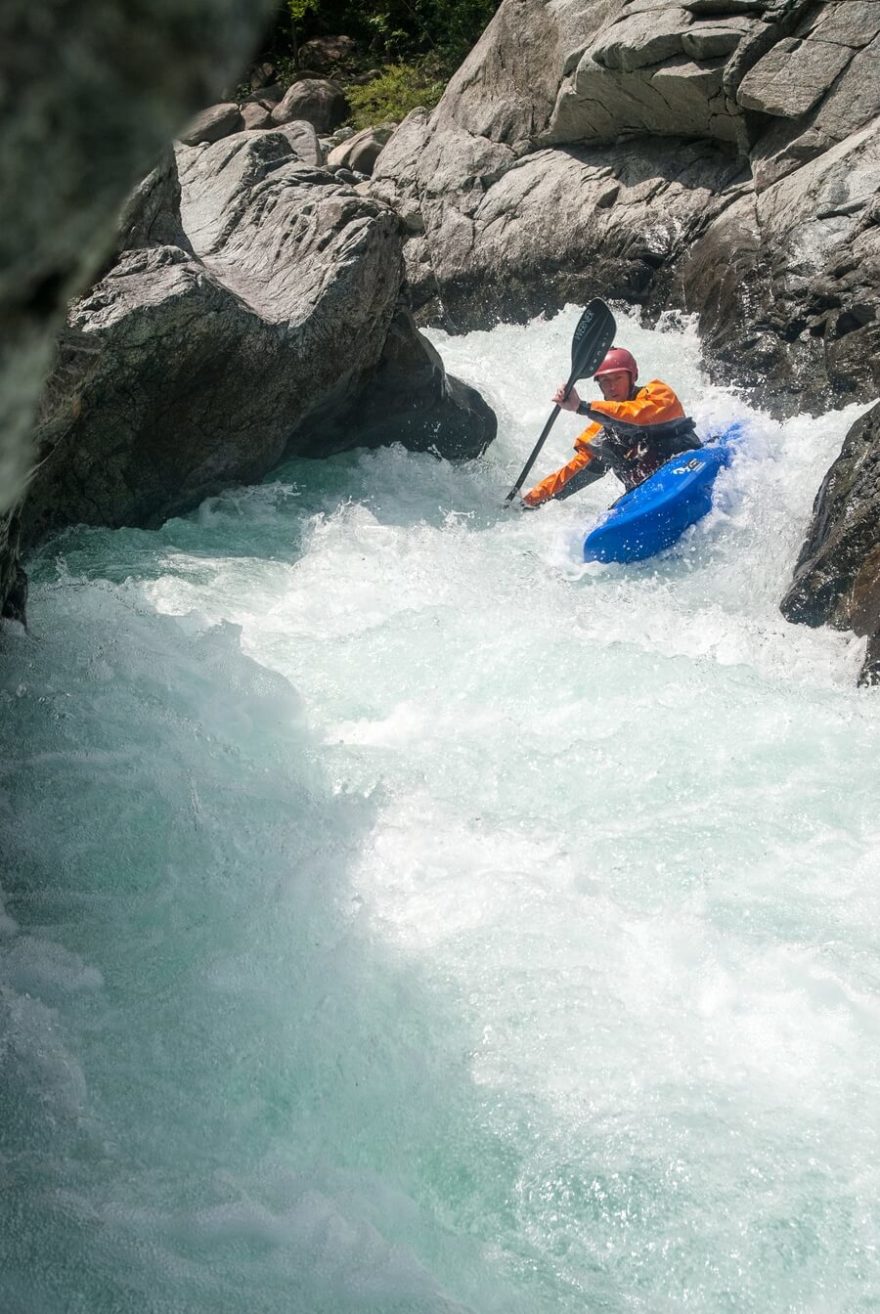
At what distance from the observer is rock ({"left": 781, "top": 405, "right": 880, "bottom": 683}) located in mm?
5641

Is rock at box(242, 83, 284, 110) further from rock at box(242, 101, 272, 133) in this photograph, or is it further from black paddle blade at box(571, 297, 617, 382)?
black paddle blade at box(571, 297, 617, 382)

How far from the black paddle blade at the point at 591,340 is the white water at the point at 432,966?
120 inches

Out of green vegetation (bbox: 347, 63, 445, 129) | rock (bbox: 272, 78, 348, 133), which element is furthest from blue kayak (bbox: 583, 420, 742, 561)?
rock (bbox: 272, 78, 348, 133)

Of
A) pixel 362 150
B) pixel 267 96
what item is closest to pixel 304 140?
pixel 362 150

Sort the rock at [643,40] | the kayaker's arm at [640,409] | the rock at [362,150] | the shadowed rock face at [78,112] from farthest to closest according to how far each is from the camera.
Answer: the rock at [362,150]
the rock at [643,40]
the kayaker's arm at [640,409]
the shadowed rock face at [78,112]

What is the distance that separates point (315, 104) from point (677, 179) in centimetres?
801

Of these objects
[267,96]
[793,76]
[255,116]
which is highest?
[793,76]

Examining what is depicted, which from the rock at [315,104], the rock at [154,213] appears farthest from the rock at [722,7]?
the rock at [315,104]

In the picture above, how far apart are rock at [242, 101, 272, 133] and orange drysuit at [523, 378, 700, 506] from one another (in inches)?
430

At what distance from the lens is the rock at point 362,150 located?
1515cm

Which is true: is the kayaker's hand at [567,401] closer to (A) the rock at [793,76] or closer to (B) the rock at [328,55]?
(A) the rock at [793,76]

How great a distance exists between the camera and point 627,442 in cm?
761

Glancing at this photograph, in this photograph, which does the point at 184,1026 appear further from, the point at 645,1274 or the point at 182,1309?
the point at 645,1274

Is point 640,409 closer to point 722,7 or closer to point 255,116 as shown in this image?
point 722,7
